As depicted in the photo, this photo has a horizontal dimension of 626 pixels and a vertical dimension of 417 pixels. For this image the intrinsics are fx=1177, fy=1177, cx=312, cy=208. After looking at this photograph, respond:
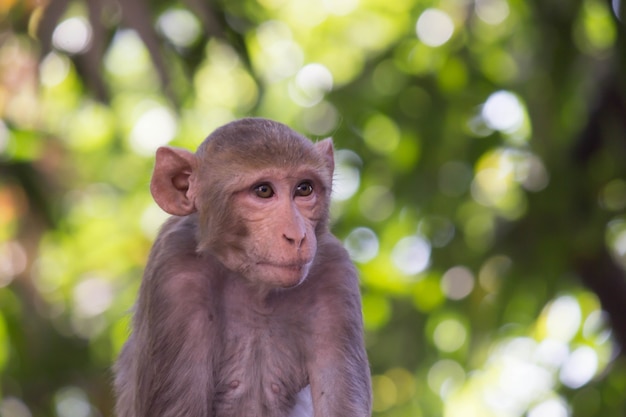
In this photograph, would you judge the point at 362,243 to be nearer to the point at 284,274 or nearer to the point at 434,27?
the point at 434,27

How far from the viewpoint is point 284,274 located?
4371 millimetres

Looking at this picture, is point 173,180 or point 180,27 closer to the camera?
point 173,180

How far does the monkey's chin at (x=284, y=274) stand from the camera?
436 centimetres

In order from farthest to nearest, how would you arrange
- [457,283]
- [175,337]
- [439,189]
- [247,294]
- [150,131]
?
[150,131] → [457,283] → [439,189] → [247,294] → [175,337]

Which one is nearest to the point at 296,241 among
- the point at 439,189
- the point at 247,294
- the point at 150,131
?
the point at 247,294

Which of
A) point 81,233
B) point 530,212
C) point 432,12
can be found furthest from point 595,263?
point 81,233

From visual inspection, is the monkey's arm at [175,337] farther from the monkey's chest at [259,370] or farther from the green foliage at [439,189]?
the green foliage at [439,189]

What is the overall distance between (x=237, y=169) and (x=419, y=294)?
5.67 meters

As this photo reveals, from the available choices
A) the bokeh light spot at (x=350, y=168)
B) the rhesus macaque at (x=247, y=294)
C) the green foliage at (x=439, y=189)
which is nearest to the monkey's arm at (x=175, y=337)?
the rhesus macaque at (x=247, y=294)

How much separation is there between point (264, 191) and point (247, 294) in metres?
0.48

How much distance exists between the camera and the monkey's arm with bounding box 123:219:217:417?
4500 mm

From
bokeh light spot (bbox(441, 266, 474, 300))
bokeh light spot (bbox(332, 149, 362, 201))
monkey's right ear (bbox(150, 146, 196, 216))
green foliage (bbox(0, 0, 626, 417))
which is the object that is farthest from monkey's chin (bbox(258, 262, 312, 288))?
bokeh light spot (bbox(441, 266, 474, 300))

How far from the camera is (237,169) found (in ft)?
15.1

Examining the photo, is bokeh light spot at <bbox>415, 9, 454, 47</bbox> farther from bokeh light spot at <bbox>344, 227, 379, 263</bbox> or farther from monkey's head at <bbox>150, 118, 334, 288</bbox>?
monkey's head at <bbox>150, 118, 334, 288</bbox>
